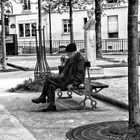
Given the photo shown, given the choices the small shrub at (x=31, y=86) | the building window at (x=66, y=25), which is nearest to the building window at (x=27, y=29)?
the building window at (x=66, y=25)

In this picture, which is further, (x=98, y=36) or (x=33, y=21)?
(x=33, y=21)

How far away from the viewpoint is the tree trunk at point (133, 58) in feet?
21.2

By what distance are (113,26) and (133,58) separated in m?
41.4

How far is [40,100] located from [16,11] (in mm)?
47826

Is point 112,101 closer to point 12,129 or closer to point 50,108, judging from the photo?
point 50,108

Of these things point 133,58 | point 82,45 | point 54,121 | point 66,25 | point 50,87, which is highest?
point 66,25

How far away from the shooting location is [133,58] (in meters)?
6.50

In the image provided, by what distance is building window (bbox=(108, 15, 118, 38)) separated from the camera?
47253 mm

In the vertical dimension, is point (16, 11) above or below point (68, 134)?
above

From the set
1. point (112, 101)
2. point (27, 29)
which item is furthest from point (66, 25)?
point (112, 101)

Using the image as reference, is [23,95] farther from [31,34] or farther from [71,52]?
[31,34]

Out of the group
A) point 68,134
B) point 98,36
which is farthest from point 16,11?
point 68,134

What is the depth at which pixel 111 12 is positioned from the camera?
47344mm

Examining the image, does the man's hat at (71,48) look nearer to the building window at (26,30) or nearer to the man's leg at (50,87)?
the man's leg at (50,87)
